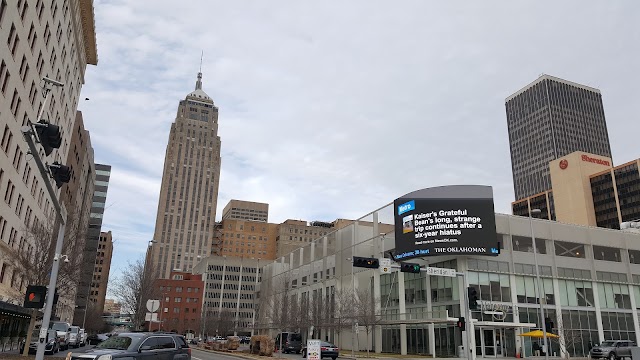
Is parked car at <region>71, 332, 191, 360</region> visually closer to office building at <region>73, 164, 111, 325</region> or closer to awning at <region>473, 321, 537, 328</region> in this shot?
awning at <region>473, 321, 537, 328</region>

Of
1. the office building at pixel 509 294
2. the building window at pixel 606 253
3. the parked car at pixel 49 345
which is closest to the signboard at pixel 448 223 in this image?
the office building at pixel 509 294

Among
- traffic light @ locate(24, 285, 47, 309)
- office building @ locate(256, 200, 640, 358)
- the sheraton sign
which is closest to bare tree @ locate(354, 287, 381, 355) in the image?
office building @ locate(256, 200, 640, 358)

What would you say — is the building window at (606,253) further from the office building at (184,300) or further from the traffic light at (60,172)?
the office building at (184,300)

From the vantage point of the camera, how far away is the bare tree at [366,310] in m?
55.0

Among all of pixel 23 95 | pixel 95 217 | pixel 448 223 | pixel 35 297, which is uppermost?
pixel 95 217

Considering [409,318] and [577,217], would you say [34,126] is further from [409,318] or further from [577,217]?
→ [577,217]

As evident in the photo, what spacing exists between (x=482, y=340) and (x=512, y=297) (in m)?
6.11

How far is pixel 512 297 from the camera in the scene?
5231 centimetres

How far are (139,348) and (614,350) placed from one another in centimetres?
4328

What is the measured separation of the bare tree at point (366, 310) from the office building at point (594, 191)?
360 feet

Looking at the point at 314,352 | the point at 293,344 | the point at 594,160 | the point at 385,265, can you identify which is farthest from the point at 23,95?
the point at 594,160

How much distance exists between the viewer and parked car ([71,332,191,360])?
48.3 ft

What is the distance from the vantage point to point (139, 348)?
52.6 feet

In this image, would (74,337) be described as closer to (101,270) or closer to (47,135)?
(47,135)
